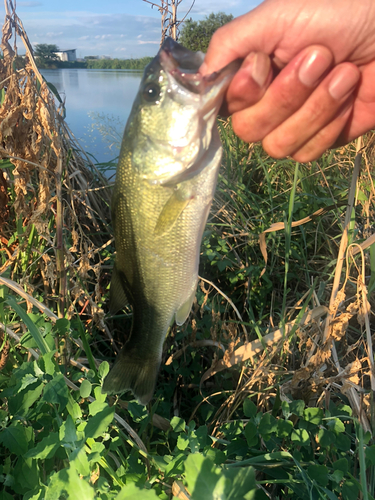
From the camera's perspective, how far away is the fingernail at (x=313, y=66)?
1410 mm

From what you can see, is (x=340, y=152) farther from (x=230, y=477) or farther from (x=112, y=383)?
(x=230, y=477)

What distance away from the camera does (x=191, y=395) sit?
7.55 feet

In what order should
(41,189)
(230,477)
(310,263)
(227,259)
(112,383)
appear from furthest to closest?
(310,263) → (227,259) → (41,189) → (112,383) → (230,477)

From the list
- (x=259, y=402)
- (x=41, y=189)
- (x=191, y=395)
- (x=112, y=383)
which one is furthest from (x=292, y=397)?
(x=41, y=189)

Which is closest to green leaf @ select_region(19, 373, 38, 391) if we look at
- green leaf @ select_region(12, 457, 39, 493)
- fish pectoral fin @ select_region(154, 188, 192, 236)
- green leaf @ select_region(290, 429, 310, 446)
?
green leaf @ select_region(12, 457, 39, 493)

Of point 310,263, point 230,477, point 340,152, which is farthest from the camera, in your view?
point 340,152

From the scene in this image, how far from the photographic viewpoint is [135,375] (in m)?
1.66

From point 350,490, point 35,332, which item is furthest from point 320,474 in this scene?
point 35,332

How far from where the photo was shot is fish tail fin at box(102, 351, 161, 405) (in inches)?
62.0

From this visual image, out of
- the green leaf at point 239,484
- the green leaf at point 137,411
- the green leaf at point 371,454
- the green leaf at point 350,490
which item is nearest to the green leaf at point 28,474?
the green leaf at point 137,411

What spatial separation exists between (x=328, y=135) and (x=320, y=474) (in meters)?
1.44

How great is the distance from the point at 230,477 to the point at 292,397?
98cm

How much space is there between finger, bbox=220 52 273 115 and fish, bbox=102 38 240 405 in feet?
0.25

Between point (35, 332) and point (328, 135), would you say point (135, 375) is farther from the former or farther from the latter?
point (328, 135)
